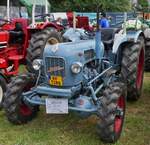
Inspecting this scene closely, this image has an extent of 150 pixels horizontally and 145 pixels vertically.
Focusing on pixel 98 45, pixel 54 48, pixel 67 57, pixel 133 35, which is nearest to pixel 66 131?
pixel 67 57

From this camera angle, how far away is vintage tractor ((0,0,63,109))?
7.64 meters

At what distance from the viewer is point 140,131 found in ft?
17.9

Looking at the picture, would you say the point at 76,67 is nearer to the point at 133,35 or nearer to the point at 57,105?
the point at 57,105

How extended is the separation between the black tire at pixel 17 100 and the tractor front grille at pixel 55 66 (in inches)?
17.6

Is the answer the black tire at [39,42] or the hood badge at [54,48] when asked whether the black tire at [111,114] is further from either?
the black tire at [39,42]

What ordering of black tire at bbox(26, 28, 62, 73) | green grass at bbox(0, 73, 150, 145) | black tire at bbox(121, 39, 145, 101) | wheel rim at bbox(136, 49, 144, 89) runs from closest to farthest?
1. green grass at bbox(0, 73, 150, 145)
2. black tire at bbox(121, 39, 145, 101)
3. wheel rim at bbox(136, 49, 144, 89)
4. black tire at bbox(26, 28, 62, 73)

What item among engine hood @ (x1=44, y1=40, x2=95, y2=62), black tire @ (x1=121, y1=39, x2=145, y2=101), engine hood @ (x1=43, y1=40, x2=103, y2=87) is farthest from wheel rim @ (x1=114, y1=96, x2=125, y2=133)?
black tire @ (x1=121, y1=39, x2=145, y2=101)

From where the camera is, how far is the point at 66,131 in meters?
5.47

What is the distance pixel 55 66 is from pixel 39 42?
8.33ft

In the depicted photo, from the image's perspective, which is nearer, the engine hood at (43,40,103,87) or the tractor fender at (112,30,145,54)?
the engine hood at (43,40,103,87)

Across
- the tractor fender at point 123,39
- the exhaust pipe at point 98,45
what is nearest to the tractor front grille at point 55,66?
the exhaust pipe at point 98,45

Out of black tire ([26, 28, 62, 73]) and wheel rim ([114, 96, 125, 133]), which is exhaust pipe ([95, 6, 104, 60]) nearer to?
wheel rim ([114, 96, 125, 133])

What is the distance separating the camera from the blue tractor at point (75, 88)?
16.3 ft

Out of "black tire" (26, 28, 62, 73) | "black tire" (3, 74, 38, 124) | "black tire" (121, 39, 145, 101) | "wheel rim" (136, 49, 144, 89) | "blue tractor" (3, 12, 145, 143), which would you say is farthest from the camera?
"black tire" (26, 28, 62, 73)
